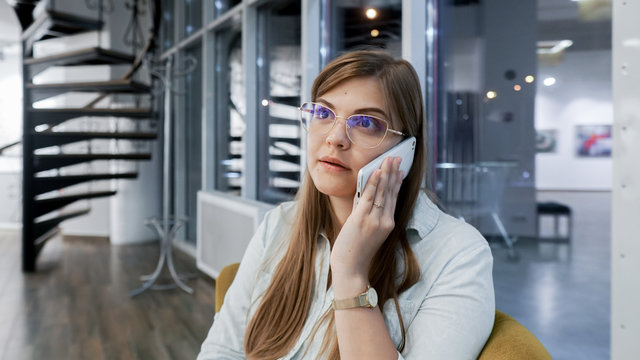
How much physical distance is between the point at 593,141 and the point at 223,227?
3.36m

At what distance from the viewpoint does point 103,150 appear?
7.52 metres

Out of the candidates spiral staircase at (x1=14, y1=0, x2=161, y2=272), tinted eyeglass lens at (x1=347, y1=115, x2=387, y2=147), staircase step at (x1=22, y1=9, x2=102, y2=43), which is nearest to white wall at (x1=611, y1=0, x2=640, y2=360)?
tinted eyeglass lens at (x1=347, y1=115, x2=387, y2=147)

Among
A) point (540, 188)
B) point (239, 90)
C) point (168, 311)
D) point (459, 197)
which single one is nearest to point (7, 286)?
point (168, 311)

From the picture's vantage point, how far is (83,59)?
205 inches

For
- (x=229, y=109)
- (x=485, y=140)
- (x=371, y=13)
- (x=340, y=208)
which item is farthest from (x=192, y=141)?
(x=340, y=208)

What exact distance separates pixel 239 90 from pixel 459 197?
314 cm

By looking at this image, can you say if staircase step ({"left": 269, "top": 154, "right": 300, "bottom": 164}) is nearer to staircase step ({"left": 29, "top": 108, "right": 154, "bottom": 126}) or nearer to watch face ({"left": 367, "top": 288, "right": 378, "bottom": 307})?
staircase step ({"left": 29, "top": 108, "right": 154, "bottom": 126})

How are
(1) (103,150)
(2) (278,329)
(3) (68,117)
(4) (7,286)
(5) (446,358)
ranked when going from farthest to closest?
(1) (103,150), (3) (68,117), (4) (7,286), (2) (278,329), (5) (446,358)

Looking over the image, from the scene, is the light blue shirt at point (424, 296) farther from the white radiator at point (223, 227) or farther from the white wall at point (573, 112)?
the white radiator at point (223, 227)

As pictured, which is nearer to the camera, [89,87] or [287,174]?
[287,174]

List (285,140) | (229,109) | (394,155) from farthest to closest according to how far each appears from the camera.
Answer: (229,109)
(285,140)
(394,155)

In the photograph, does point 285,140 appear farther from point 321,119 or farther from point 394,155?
point 394,155

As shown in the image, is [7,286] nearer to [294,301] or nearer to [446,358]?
[294,301]

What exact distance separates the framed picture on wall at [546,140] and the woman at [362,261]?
3.24 feet
